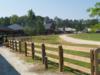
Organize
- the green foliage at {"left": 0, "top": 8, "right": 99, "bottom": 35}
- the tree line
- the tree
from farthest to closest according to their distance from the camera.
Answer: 1. the green foliage at {"left": 0, "top": 8, "right": 99, "bottom": 35}
2. the tree line
3. the tree

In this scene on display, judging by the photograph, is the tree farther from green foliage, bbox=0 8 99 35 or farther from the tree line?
green foliage, bbox=0 8 99 35

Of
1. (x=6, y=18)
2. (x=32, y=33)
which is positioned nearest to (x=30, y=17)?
(x=6, y=18)

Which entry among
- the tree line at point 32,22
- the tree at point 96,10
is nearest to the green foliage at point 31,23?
the tree line at point 32,22

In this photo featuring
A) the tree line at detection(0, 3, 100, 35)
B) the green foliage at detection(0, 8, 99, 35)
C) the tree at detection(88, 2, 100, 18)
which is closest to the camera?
the tree at detection(88, 2, 100, 18)

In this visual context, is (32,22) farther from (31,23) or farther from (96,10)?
(96,10)

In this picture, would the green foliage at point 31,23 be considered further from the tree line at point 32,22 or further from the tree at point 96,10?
the tree at point 96,10

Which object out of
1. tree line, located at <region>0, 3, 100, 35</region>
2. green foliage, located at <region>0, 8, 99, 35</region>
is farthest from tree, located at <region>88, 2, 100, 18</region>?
green foliage, located at <region>0, 8, 99, 35</region>

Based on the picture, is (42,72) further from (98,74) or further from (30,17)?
(30,17)

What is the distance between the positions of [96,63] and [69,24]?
626 ft

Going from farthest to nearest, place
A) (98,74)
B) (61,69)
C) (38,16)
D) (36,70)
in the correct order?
(38,16) < (36,70) < (61,69) < (98,74)

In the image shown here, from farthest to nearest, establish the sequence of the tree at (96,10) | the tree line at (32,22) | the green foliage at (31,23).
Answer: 1. the green foliage at (31,23)
2. the tree line at (32,22)
3. the tree at (96,10)

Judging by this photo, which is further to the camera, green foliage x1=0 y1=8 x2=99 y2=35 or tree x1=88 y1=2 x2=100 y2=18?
green foliage x1=0 y1=8 x2=99 y2=35

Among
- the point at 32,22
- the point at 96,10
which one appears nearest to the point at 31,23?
the point at 32,22

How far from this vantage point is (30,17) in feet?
438
